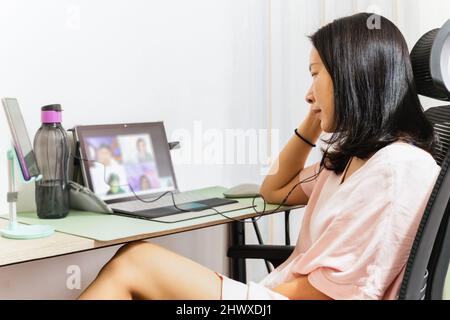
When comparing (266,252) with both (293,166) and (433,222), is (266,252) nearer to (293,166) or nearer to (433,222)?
(293,166)

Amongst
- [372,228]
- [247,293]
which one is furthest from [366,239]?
[247,293]

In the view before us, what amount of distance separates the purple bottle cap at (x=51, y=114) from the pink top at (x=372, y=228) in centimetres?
71

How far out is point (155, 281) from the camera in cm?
115

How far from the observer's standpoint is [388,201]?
1.08m

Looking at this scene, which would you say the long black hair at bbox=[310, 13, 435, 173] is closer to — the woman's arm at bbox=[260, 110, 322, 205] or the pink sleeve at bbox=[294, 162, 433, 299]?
the pink sleeve at bbox=[294, 162, 433, 299]

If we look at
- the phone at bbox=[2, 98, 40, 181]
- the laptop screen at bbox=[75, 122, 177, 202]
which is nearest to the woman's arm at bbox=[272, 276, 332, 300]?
the phone at bbox=[2, 98, 40, 181]

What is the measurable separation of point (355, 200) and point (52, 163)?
83 centimetres

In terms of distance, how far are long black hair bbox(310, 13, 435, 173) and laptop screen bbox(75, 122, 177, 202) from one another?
76 centimetres

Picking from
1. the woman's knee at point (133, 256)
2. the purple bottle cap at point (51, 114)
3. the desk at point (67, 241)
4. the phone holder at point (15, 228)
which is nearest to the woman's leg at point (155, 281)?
the woman's knee at point (133, 256)

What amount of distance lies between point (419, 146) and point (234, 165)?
1.09m

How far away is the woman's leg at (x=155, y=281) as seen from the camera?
1.13 m

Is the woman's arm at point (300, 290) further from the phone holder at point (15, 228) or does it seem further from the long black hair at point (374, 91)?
the phone holder at point (15, 228)
